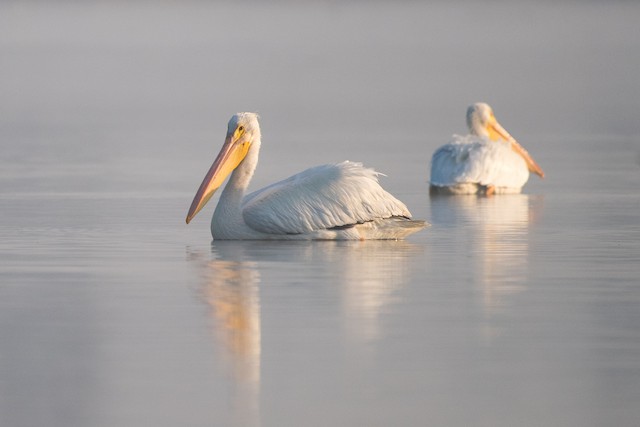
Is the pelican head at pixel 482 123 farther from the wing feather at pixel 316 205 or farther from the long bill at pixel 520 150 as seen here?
the wing feather at pixel 316 205

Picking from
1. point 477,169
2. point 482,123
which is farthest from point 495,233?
point 482,123

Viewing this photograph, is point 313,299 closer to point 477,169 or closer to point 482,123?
point 477,169

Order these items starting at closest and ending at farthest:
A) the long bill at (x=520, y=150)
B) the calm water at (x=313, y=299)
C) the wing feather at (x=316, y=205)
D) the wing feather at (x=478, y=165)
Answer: the calm water at (x=313, y=299), the wing feather at (x=316, y=205), the wing feather at (x=478, y=165), the long bill at (x=520, y=150)

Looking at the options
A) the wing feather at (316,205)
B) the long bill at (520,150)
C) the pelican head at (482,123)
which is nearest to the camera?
the wing feather at (316,205)

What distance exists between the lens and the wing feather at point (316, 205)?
1098 cm

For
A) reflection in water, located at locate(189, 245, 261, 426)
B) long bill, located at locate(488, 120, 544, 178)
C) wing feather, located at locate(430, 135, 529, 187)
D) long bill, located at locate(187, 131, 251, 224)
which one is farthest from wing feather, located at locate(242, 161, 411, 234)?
long bill, located at locate(488, 120, 544, 178)

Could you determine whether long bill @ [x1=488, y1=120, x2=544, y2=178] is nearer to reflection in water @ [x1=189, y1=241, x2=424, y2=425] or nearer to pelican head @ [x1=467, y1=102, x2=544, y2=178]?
pelican head @ [x1=467, y1=102, x2=544, y2=178]

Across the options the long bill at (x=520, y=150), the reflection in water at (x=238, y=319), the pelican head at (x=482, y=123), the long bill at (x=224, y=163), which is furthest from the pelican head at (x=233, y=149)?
the pelican head at (x=482, y=123)

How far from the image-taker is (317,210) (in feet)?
36.1

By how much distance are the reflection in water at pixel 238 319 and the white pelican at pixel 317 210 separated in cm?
32

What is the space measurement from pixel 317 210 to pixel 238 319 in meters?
3.14

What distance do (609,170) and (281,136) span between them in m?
6.96

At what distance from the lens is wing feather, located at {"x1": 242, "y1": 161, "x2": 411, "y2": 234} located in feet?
36.0

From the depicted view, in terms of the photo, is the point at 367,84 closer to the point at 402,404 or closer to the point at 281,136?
the point at 281,136
